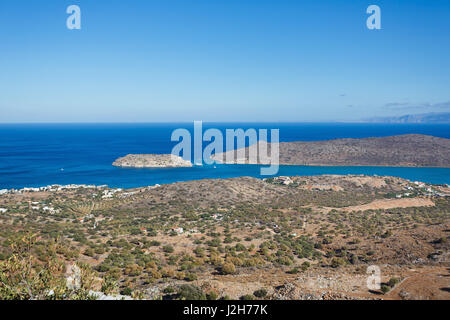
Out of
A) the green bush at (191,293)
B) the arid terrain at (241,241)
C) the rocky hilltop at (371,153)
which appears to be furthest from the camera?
the rocky hilltop at (371,153)

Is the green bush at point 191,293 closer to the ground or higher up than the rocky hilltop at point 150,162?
higher up

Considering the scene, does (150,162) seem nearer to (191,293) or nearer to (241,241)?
(241,241)

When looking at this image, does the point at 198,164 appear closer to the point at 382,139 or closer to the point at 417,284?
the point at 382,139

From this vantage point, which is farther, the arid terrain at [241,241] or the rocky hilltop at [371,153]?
the rocky hilltop at [371,153]

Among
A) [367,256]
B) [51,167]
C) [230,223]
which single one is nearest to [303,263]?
[367,256]

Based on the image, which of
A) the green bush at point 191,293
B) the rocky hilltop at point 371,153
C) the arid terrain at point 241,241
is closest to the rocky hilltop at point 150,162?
the rocky hilltop at point 371,153

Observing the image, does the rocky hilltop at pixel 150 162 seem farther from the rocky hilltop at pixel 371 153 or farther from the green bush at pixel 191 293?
the green bush at pixel 191 293

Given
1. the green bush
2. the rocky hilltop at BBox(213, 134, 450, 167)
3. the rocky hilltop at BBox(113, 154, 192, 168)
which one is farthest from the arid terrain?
Result: the rocky hilltop at BBox(213, 134, 450, 167)
